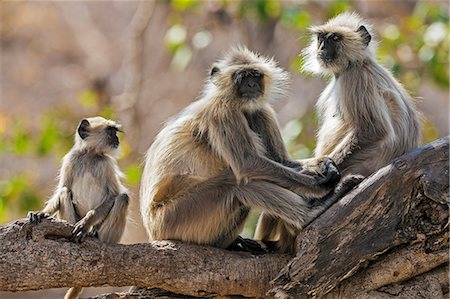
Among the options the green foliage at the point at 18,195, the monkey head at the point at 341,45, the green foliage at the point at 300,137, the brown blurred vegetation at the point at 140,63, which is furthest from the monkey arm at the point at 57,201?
the green foliage at the point at 300,137

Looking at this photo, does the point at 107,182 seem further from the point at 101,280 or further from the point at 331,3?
the point at 331,3

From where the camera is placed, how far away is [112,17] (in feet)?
52.1

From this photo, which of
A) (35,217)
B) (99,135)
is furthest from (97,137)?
(35,217)

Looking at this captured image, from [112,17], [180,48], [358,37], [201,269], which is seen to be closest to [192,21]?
[112,17]

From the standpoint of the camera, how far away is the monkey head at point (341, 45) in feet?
16.8

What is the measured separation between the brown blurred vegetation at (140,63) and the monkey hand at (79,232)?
10.4 ft

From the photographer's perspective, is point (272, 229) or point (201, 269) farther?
point (272, 229)

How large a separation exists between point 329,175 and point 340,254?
522 mm

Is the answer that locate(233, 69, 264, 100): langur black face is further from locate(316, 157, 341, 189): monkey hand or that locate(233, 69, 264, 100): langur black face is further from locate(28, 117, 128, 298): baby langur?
locate(28, 117, 128, 298): baby langur

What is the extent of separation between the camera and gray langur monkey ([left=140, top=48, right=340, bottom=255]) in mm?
4672

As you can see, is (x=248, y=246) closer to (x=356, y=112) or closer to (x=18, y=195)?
(x=356, y=112)

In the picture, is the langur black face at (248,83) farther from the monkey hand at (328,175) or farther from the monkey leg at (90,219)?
the monkey leg at (90,219)

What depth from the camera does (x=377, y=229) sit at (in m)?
4.37

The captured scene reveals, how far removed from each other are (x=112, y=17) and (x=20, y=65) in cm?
207
